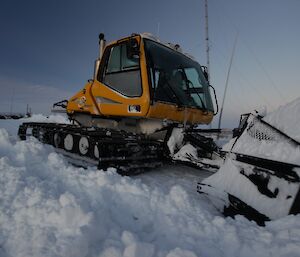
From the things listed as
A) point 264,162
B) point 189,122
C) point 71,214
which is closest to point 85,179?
point 71,214

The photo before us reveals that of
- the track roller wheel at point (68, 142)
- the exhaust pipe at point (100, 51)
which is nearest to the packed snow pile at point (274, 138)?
the track roller wheel at point (68, 142)

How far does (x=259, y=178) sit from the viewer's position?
3.30m

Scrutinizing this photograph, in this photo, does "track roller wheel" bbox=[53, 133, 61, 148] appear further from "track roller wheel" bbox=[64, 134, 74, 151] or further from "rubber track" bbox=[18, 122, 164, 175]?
"track roller wheel" bbox=[64, 134, 74, 151]

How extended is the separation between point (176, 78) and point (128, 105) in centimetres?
137

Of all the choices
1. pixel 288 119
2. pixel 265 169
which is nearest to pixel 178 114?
pixel 288 119

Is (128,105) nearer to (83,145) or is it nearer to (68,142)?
(83,145)

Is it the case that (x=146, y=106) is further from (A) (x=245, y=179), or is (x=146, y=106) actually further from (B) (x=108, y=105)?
(A) (x=245, y=179)

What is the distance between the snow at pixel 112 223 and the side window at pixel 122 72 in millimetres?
2232

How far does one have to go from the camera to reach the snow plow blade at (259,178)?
2.99 meters

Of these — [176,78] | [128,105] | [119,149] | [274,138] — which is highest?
[176,78]

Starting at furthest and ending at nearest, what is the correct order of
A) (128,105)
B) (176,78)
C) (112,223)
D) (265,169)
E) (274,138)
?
(176,78)
(128,105)
(274,138)
(265,169)
(112,223)

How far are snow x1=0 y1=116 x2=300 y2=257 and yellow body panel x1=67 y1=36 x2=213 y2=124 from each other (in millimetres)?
1817

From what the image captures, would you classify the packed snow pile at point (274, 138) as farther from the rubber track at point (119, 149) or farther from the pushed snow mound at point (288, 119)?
the rubber track at point (119, 149)

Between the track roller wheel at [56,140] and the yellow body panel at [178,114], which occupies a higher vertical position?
the yellow body panel at [178,114]
